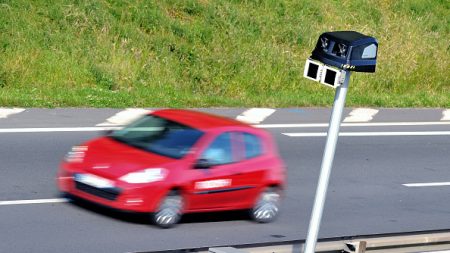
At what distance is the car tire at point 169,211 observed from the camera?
483 inches

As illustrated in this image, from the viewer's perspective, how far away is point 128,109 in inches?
781

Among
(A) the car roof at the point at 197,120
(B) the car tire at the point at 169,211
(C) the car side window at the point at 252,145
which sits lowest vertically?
(B) the car tire at the point at 169,211

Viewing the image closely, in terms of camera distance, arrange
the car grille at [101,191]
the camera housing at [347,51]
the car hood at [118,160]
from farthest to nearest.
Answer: the car hood at [118,160] → the car grille at [101,191] → the camera housing at [347,51]

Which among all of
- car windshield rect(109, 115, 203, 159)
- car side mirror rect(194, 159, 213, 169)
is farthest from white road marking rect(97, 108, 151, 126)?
car side mirror rect(194, 159, 213, 169)

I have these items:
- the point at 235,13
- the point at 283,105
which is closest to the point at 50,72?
the point at 283,105

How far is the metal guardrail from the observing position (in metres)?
7.29

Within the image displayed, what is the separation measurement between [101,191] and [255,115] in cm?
874

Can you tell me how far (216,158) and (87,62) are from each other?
11.4 meters

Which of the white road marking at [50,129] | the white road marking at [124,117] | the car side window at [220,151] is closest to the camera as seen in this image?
the car side window at [220,151]

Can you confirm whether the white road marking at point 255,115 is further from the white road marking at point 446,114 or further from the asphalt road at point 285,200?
the white road marking at point 446,114

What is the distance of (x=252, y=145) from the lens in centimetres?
1338

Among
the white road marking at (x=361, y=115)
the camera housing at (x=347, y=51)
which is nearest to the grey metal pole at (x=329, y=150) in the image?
the camera housing at (x=347, y=51)

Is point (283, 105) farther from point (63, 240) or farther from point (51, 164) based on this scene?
point (63, 240)

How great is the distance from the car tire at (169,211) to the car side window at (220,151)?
0.67 metres
